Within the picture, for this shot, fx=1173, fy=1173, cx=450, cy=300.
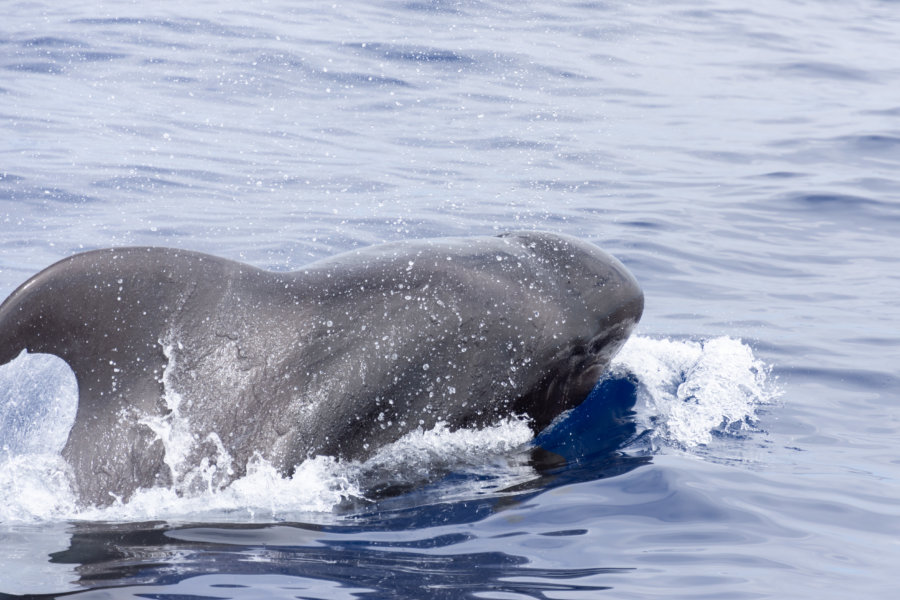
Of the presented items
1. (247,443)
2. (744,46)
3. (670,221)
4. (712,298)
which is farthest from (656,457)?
(744,46)

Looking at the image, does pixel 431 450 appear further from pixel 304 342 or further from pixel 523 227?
pixel 523 227

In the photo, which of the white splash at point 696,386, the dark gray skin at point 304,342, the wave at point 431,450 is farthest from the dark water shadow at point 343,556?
the white splash at point 696,386

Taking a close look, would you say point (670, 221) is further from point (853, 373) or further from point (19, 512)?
point (19, 512)

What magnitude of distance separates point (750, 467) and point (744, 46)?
929 inches

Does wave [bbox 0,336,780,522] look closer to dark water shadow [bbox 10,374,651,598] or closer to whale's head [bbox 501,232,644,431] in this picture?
dark water shadow [bbox 10,374,651,598]

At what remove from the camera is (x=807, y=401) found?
10.5 metres

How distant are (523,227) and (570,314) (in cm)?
719

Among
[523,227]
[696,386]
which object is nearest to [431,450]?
[696,386]

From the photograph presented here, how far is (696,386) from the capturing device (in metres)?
10.0

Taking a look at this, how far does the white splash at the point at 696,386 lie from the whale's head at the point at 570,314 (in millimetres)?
900

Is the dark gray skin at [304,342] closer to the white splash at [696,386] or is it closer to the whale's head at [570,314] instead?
the whale's head at [570,314]

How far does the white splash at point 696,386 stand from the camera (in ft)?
30.4

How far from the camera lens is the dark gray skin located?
6750mm

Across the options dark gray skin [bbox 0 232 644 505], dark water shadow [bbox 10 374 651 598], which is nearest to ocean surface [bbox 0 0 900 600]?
dark water shadow [bbox 10 374 651 598]
